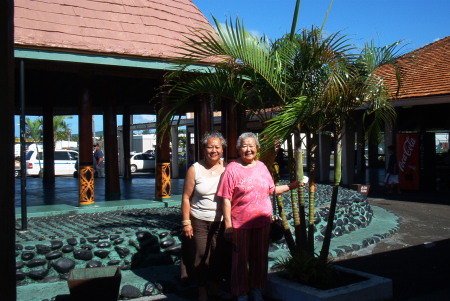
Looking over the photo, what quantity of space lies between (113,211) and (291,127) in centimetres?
536

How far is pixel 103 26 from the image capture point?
8969 mm

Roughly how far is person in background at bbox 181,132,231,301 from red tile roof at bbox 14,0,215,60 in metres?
3.71

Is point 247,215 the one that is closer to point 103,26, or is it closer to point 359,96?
point 359,96

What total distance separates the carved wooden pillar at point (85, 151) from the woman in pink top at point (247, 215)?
5.17 meters

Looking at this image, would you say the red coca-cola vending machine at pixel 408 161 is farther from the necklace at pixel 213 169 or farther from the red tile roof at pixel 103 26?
the necklace at pixel 213 169

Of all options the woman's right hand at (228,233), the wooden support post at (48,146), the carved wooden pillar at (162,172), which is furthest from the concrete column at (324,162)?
the woman's right hand at (228,233)

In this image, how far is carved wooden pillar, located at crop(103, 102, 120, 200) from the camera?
11.3 meters

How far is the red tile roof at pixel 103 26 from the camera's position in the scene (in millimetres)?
8031

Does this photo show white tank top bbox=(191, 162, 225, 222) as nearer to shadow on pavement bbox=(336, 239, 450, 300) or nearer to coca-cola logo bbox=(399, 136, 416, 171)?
shadow on pavement bbox=(336, 239, 450, 300)

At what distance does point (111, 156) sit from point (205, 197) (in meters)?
7.31

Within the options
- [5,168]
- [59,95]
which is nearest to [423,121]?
[59,95]

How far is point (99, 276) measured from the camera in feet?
15.3

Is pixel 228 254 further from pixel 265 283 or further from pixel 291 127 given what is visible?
pixel 291 127

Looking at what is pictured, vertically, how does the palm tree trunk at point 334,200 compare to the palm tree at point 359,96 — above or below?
below
